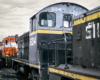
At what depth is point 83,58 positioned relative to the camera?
5227 millimetres

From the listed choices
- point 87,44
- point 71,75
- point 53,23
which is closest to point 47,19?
point 53,23

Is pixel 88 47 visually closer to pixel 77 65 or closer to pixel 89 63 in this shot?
pixel 89 63

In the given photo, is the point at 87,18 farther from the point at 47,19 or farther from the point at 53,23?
the point at 47,19

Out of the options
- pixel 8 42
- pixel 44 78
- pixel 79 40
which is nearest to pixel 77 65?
pixel 79 40

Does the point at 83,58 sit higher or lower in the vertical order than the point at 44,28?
lower

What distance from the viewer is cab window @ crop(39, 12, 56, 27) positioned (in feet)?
25.7

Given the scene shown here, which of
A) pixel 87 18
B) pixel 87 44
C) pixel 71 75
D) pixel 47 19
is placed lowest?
pixel 71 75

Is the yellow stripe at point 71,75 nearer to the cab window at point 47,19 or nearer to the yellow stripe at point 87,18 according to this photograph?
the yellow stripe at point 87,18

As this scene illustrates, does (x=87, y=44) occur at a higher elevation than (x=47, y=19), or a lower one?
lower

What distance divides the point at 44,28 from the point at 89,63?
11.8 ft

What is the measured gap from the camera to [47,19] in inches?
309

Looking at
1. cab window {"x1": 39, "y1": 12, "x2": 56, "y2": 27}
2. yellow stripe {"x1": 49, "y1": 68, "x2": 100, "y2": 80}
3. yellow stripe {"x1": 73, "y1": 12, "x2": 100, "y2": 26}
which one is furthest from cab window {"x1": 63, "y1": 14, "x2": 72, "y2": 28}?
yellow stripe {"x1": 49, "y1": 68, "x2": 100, "y2": 80}

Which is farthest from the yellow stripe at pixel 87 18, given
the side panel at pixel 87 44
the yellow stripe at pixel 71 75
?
the yellow stripe at pixel 71 75

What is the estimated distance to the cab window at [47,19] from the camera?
308 inches
